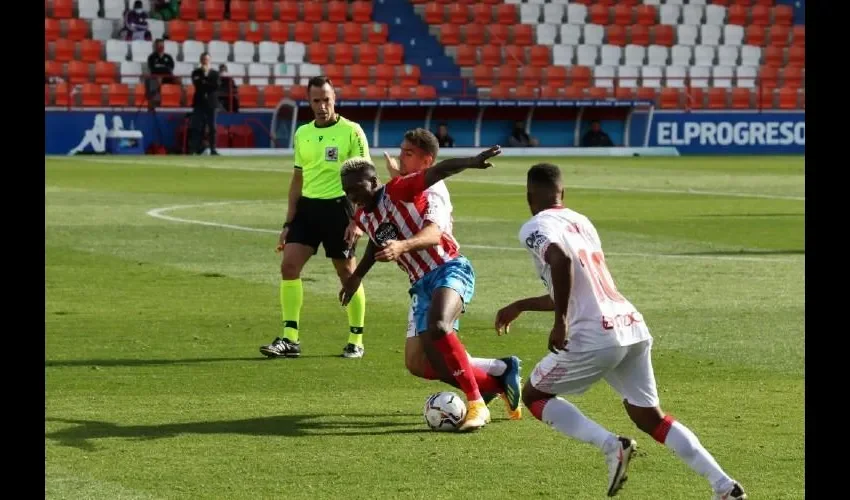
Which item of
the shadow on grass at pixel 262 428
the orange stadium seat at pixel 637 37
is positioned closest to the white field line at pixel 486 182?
the orange stadium seat at pixel 637 37

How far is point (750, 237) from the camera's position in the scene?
66.1 ft

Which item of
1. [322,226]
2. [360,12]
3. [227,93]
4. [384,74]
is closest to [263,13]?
[360,12]

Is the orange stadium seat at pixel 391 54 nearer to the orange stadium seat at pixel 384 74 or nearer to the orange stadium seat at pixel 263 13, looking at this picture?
the orange stadium seat at pixel 384 74

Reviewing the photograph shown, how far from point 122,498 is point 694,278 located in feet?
31.9

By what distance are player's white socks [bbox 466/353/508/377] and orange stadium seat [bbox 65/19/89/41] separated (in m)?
35.7

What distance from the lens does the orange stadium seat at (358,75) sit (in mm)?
45219

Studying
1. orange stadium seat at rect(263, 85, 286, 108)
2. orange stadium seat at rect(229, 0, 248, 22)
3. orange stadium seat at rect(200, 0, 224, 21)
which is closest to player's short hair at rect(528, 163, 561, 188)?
orange stadium seat at rect(263, 85, 286, 108)

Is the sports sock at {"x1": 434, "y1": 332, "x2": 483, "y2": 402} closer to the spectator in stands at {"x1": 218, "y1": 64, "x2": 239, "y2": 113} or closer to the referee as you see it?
the referee

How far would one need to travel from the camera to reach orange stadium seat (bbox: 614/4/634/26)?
171 ft

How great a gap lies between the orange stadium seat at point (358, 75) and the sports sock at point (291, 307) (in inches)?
1344

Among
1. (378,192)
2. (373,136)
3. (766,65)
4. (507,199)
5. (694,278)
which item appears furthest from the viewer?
(766,65)

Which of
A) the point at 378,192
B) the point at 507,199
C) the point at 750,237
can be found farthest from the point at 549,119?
the point at 378,192

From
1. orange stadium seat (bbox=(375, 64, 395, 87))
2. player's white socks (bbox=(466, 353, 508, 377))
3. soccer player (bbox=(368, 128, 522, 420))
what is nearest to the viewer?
soccer player (bbox=(368, 128, 522, 420))

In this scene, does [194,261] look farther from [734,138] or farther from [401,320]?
[734,138]
